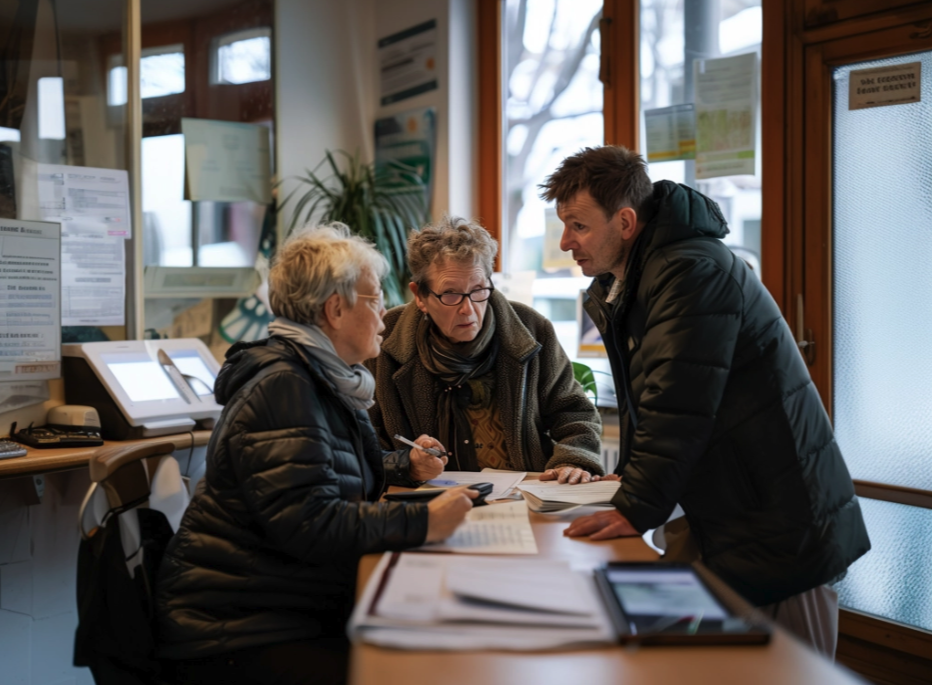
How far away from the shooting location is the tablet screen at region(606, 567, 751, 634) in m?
0.98

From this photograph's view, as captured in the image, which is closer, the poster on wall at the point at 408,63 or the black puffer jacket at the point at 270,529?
the black puffer jacket at the point at 270,529

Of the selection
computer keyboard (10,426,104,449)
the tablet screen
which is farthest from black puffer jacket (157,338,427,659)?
computer keyboard (10,426,104,449)


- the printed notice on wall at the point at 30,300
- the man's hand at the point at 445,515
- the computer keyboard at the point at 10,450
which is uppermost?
the printed notice on wall at the point at 30,300

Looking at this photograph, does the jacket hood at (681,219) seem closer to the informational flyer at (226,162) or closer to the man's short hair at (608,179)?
the man's short hair at (608,179)

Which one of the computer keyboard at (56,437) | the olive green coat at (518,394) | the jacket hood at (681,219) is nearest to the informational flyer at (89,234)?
the computer keyboard at (56,437)

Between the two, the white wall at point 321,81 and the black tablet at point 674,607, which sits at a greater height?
the white wall at point 321,81

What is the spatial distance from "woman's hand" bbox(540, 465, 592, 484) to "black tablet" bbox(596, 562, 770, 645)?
2.23 feet

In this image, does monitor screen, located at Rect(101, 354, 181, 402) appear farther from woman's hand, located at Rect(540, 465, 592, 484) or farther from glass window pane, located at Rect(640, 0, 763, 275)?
glass window pane, located at Rect(640, 0, 763, 275)

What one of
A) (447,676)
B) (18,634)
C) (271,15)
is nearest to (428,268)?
(447,676)

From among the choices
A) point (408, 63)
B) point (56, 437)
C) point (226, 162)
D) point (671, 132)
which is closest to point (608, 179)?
point (671, 132)

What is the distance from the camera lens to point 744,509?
156 cm

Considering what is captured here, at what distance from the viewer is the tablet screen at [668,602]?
0.98 m

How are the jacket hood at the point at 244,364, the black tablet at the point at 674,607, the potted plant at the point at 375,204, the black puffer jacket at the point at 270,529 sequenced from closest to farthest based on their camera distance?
the black tablet at the point at 674,607, the black puffer jacket at the point at 270,529, the jacket hood at the point at 244,364, the potted plant at the point at 375,204

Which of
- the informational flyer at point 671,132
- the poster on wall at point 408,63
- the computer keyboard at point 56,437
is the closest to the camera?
the computer keyboard at point 56,437
